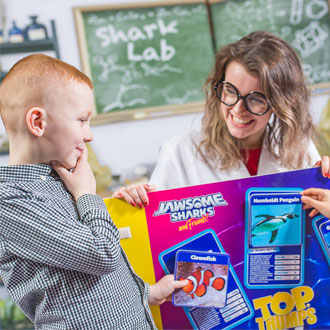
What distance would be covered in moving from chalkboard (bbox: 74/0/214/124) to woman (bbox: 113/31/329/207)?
1.31 metres

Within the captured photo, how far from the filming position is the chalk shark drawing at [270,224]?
1098mm

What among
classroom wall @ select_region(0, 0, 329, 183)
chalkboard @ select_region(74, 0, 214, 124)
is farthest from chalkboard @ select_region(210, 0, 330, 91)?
classroom wall @ select_region(0, 0, 329, 183)

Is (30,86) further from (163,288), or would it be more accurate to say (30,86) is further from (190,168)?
(190,168)

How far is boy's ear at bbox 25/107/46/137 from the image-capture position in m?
0.77

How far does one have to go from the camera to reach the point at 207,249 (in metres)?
1.08

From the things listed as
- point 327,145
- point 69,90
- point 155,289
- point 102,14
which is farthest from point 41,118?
point 327,145

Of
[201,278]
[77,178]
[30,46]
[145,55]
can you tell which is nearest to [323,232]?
[201,278]

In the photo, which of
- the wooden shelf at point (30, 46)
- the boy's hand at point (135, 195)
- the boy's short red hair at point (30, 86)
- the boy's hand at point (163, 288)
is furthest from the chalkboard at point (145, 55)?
the boy's short red hair at point (30, 86)

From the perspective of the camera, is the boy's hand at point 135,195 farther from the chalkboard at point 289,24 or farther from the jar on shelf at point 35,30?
the chalkboard at point 289,24

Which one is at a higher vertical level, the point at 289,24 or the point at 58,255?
the point at 289,24

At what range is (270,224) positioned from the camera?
1.10 metres

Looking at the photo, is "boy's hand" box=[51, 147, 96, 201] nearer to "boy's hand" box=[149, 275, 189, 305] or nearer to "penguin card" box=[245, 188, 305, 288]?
"boy's hand" box=[149, 275, 189, 305]

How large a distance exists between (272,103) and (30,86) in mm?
785

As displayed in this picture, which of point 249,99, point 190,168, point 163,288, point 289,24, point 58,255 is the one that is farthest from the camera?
point 289,24
